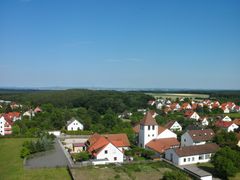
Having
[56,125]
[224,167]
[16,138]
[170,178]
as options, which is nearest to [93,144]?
[170,178]

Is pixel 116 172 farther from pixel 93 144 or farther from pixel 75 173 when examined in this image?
pixel 93 144

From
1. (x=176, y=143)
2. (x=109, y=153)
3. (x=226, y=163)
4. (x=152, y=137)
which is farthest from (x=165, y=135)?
(x=226, y=163)

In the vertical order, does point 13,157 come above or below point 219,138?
below

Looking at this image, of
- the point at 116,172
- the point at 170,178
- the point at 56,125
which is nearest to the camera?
the point at 170,178

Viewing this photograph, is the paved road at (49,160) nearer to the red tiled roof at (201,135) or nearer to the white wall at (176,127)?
the red tiled roof at (201,135)

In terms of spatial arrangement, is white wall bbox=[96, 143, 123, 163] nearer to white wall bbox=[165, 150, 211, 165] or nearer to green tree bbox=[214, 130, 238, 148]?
white wall bbox=[165, 150, 211, 165]

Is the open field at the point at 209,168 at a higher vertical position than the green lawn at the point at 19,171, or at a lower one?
higher

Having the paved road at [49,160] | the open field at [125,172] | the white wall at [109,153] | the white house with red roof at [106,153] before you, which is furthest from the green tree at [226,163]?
the paved road at [49,160]

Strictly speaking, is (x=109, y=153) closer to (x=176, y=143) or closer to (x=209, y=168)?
(x=176, y=143)
